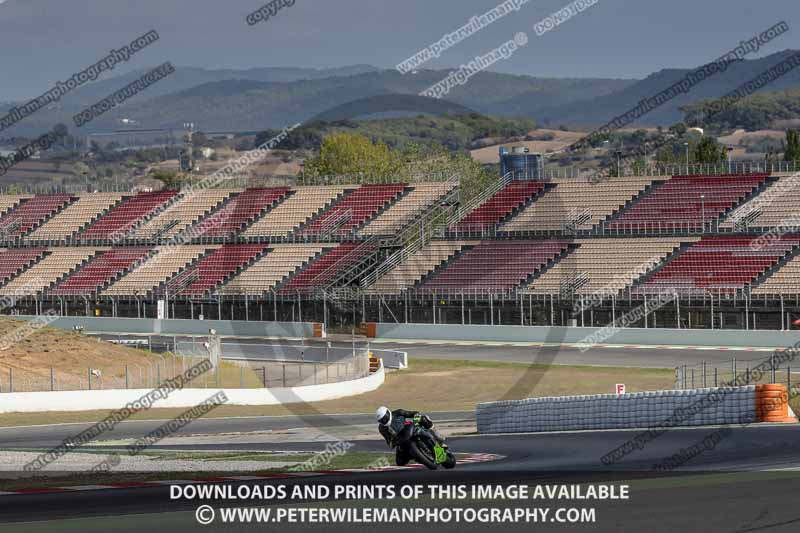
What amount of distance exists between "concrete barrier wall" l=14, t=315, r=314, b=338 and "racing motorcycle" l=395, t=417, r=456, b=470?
1600 inches

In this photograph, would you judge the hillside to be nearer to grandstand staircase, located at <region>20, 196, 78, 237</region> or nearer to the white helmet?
the white helmet

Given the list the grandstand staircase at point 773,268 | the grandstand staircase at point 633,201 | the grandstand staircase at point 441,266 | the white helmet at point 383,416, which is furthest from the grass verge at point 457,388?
the white helmet at point 383,416

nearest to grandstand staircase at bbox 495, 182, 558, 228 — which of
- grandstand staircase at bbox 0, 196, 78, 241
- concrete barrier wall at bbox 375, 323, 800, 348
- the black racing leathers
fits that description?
concrete barrier wall at bbox 375, 323, 800, 348

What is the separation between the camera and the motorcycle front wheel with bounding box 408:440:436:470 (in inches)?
766

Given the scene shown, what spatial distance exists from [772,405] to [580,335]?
29081 mm

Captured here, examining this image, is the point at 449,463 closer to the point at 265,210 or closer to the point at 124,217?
the point at 265,210

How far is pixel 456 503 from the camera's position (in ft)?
50.8

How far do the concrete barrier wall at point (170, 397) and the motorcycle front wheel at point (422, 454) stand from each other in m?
21.1

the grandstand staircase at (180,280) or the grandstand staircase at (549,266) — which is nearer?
the grandstand staircase at (549,266)

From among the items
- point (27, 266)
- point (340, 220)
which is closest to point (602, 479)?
point (340, 220)

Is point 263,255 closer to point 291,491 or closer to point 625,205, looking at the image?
point 625,205

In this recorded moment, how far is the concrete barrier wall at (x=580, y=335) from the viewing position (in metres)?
50.3

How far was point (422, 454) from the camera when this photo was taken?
1955 cm

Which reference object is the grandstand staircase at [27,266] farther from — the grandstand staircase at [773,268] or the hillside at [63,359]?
the grandstand staircase at [773,268]
